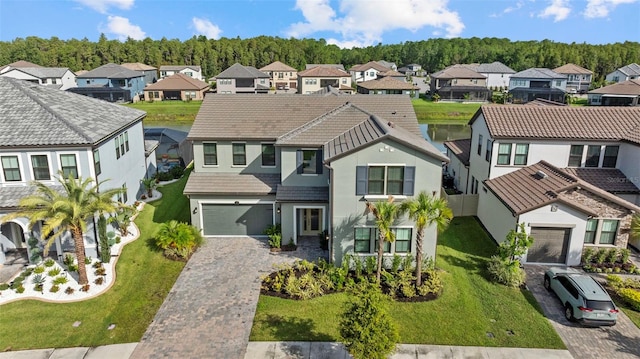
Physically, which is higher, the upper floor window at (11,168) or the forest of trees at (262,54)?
the forest of trees at (262,54)

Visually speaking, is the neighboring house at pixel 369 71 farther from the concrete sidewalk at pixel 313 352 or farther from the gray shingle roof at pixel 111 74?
the concrete sidewalk at pixel 313 352

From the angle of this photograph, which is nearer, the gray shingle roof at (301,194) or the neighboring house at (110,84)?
the gray shingle roof at (301,194)

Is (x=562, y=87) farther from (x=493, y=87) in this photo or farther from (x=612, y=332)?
(x=612, y=332)

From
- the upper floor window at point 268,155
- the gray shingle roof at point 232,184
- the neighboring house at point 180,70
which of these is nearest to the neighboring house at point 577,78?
the neighboring house at point 180,70

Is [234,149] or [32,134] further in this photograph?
[234,149]

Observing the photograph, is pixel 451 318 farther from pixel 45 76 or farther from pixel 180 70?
pixel 180 70

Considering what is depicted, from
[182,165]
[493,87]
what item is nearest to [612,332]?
[182,165]
